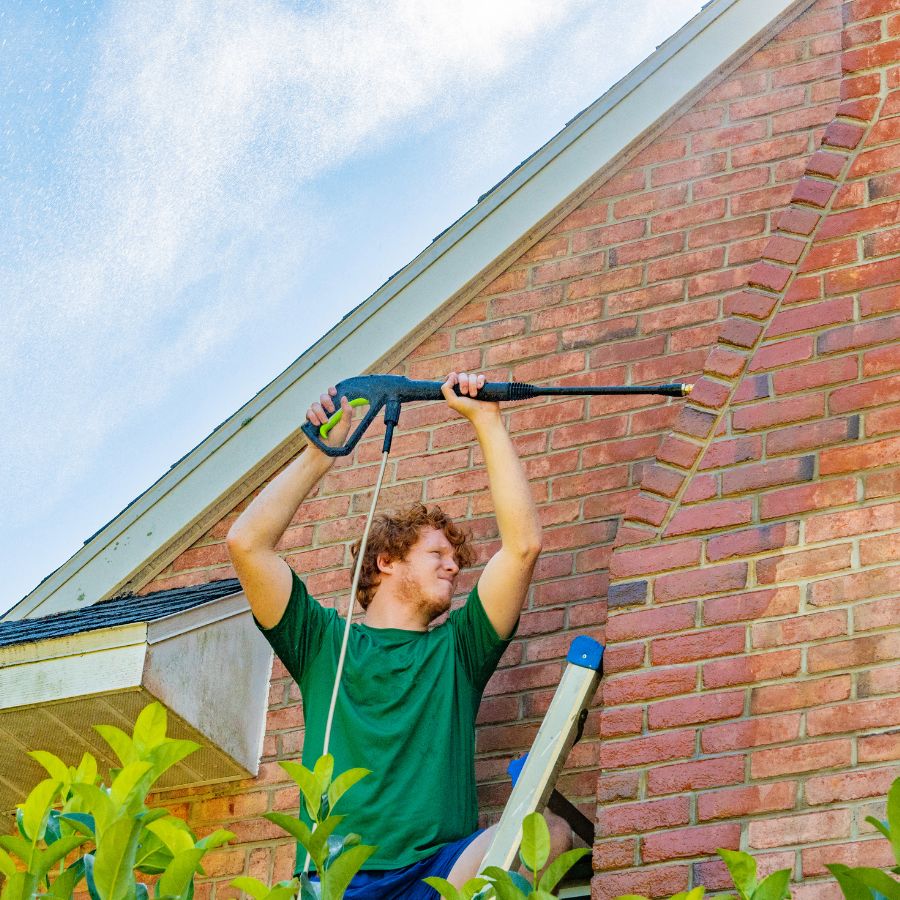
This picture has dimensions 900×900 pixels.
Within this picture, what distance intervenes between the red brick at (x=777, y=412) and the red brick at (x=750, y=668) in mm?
659

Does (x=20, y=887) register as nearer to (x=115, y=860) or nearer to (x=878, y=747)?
(x=115, y=860)

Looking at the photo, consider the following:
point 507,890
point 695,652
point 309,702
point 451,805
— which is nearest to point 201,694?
point 309,702

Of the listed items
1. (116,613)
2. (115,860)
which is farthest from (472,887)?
(116,613)

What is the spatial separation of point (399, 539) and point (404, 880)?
3.62ft

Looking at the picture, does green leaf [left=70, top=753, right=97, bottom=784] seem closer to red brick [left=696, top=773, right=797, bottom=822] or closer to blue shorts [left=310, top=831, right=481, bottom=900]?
blue shorts [left=310, top=831, right=481, bottom=900]

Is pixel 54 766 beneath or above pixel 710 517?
beneath

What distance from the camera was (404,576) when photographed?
4984 mm

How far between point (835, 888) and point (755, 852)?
0.69 feet

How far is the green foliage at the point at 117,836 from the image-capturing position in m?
2.71

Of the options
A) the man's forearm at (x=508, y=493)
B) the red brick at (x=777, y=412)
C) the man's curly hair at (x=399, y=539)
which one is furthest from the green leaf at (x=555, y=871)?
the man's curly hair at (x=399, y=539)

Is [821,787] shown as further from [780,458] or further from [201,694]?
[201,694]

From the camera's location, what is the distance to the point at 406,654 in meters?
4.75

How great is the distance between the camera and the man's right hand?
492cm

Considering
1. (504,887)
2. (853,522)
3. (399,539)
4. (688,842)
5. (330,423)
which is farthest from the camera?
(399,539)
